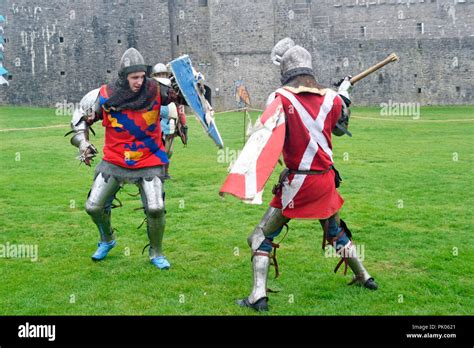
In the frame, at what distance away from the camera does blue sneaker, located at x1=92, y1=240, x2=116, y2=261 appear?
6.42 m

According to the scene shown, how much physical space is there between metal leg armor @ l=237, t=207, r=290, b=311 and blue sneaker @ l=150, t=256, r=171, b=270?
4.06ft

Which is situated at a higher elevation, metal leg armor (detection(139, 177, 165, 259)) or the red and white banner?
the red and white banner

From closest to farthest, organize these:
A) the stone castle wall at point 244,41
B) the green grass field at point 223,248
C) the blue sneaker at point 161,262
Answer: the green grass field at point 223,248, the blue sneaker at point 161,262, the stone castle wall at point 244,41

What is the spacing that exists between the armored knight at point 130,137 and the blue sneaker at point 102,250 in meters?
0.55

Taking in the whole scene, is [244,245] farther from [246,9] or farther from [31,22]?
[31,22]

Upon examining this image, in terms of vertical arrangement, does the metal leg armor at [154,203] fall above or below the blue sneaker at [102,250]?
above

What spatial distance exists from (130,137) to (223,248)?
1.70m

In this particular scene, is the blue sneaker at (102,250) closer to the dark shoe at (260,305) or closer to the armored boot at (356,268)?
the dark shoe at (260,305)

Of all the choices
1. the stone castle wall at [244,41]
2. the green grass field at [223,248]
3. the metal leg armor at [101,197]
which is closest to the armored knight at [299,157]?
the green grass field at [223,248]

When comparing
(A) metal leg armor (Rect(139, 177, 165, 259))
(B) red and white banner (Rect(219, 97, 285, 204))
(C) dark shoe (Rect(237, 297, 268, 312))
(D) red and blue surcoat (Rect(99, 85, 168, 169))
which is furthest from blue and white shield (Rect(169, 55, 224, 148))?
(C) dark shoe (Rect(237, 297, 268, 312))

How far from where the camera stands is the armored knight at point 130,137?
586cm

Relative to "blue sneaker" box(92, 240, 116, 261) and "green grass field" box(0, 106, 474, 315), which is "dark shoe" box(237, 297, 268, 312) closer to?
"green grass field" box(0, 106, 474, 315)

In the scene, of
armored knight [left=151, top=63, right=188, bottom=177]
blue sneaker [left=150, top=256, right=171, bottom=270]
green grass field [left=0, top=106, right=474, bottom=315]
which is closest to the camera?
green grass field [left=0, top=106, right=474, bottom=315]

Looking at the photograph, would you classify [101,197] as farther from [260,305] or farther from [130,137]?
[260,305]
